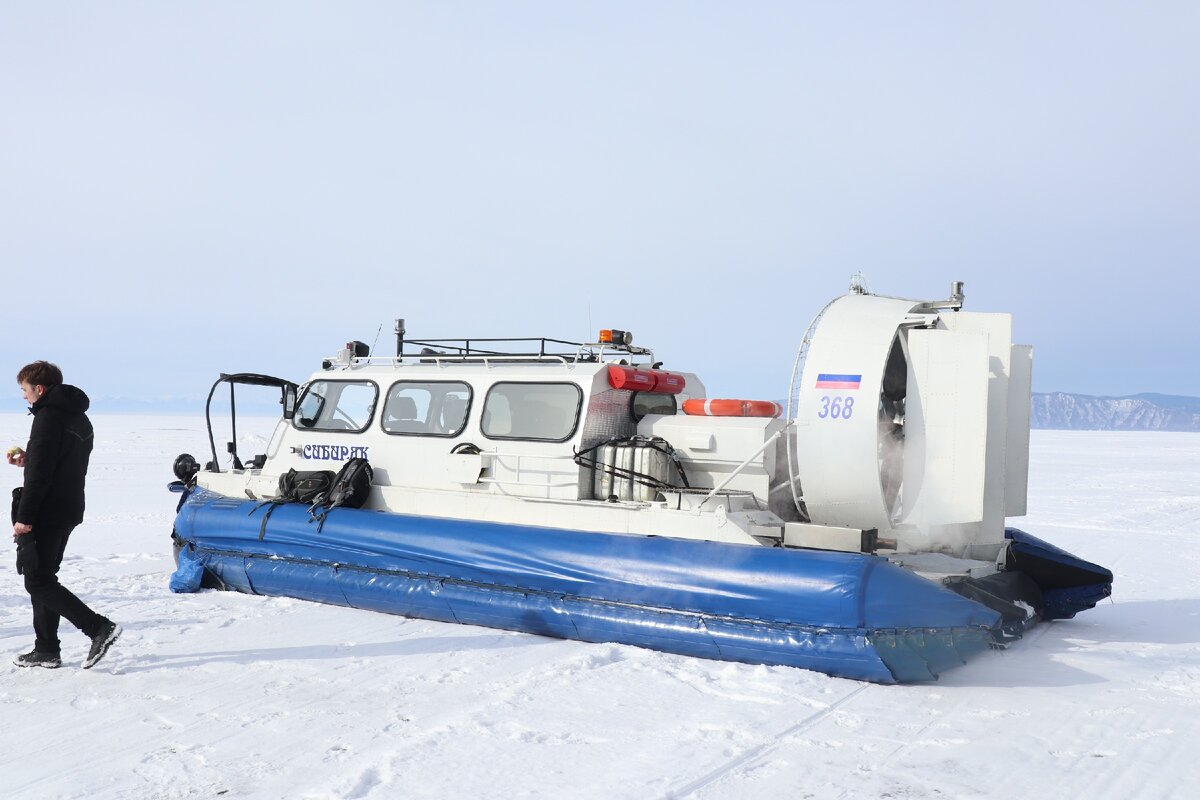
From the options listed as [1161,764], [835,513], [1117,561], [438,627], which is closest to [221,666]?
[438,627]

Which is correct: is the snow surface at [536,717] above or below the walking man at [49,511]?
below

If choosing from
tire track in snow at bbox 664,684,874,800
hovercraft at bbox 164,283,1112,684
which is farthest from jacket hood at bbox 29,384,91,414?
tire track in snow at bbox 664,684,874,800

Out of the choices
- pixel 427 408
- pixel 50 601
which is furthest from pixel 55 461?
pixel 427 408

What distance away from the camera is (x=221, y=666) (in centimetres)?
455

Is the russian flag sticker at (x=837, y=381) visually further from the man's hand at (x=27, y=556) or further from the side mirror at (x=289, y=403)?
the side mirror at (x=289, y=403)

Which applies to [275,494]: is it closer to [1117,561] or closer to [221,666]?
[221,666]

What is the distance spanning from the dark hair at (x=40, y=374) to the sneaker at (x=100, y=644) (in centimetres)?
117

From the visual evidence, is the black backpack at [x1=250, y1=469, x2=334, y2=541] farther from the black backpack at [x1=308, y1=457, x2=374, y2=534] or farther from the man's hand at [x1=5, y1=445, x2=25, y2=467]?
the man's hand at [x1=5, y1=445, x2=25, y2=467]

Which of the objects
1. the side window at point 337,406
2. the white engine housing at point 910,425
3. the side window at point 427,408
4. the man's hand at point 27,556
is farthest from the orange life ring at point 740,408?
the man's hand at point 27,556

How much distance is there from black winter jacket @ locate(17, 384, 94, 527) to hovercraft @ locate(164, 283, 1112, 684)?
6.29 ft

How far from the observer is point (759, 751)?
3525 millimetres

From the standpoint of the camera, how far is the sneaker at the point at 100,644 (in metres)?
4.38

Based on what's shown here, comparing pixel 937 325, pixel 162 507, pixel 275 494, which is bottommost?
pixel 162 507

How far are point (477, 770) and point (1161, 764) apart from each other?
8.10ft
